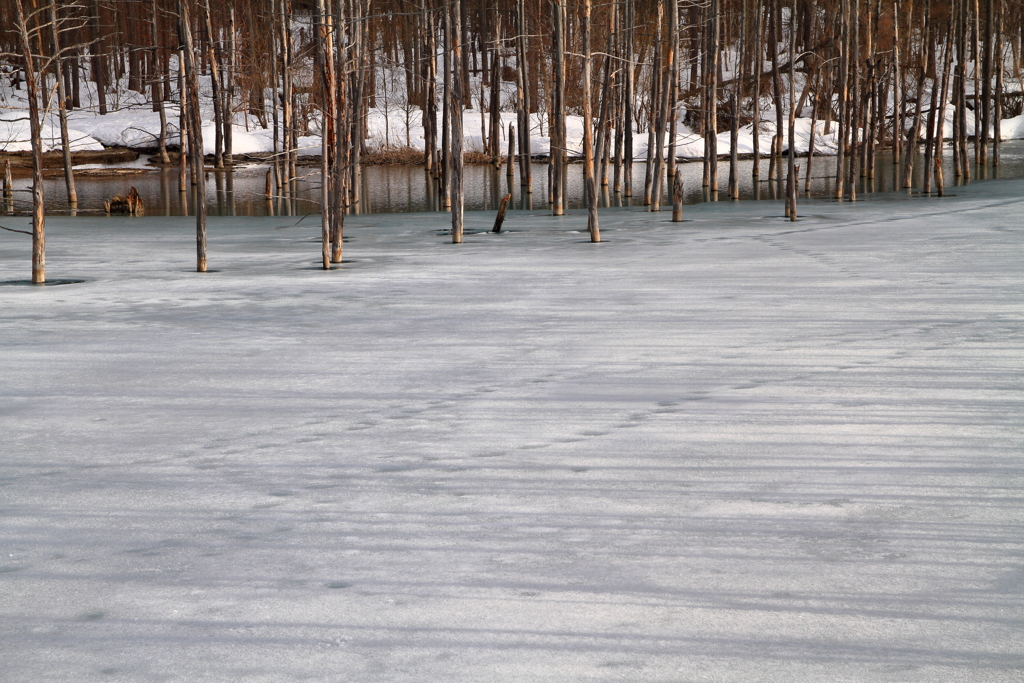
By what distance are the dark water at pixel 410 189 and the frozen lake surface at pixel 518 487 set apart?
10.0 meters

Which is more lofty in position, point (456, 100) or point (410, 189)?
point (456, 100)

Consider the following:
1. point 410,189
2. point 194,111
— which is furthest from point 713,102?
point 194,111

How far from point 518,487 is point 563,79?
1145cm

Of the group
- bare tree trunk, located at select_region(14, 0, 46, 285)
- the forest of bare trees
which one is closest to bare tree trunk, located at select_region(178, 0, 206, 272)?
the forest of bare trees

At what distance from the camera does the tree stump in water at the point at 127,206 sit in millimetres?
19109

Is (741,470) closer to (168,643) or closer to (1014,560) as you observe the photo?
(1014,560)

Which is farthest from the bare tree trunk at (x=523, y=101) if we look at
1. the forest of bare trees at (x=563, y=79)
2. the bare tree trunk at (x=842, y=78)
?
the bare tree trunk at (x=842, y=78)

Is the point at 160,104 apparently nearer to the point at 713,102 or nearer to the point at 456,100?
the point at 713,102

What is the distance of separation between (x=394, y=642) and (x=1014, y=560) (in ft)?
5.55

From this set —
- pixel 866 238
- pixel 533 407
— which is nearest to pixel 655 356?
pixel 533 407

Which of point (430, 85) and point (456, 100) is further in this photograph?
point (430, 85)

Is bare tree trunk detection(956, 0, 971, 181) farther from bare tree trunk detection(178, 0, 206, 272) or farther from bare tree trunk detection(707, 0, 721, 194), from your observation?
bare tree trunk detection(178, 0, 206, 272)

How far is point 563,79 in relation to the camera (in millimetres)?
14367

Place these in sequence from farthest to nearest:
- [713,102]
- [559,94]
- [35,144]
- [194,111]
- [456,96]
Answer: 1. [713,102]
2. [559,94]
3. [456,96]
4. [194,111]
5. [35,144]
